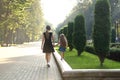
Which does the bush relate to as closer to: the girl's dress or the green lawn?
the green lawn

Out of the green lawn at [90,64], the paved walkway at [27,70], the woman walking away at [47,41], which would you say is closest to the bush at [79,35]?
the paved walkway at [27,70]

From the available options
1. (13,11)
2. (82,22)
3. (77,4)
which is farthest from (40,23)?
(82,22)

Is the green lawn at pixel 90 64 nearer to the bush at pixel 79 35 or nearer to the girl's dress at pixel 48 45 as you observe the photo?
the girl's dress at pixel 48 45

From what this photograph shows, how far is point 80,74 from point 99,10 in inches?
220

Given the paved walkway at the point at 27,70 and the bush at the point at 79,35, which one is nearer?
the paved walkway at the point at 27,70

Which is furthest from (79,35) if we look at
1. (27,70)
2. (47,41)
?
(27,70)

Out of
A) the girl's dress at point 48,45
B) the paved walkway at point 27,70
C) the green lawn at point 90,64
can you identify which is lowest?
the paved walkway at point 27,70

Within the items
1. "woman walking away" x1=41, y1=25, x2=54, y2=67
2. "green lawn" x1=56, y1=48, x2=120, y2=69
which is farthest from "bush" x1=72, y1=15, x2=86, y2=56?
"woman walking away" x1=41, y1=25, x2=54, y2=67

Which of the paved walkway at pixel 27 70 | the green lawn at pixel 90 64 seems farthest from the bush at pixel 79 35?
the green lawn at pixel 90 64

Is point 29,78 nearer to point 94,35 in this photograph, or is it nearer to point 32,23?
point 94,35

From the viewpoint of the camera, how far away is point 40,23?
4218 inches

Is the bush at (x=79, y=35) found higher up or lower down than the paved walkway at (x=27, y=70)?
higher up

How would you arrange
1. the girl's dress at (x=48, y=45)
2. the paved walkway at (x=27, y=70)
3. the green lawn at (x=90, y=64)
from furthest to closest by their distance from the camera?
the girl's dress at (x=48, y=45), the green lawn at (x=90, y=64), the paved walkway at (x=27, y=70)

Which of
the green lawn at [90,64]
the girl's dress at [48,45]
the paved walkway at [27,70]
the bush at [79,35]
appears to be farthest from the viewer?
the bush at [79,35]
